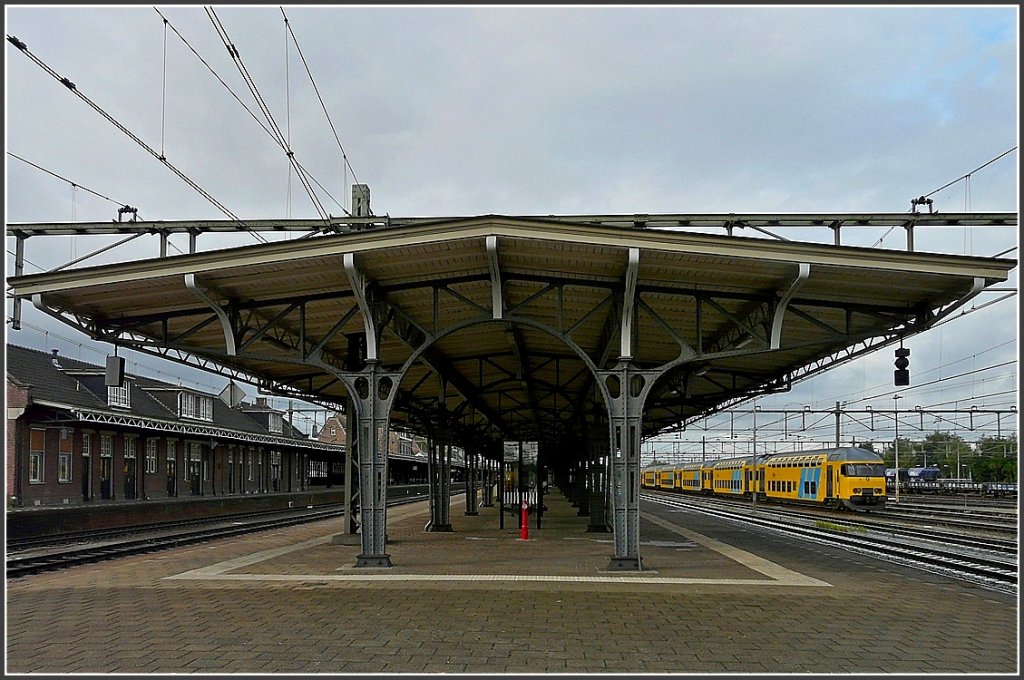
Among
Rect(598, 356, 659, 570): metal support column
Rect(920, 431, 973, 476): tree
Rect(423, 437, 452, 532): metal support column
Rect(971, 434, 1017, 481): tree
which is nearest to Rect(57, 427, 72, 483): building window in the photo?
Rect(423, 437, 452, 532): metal support column

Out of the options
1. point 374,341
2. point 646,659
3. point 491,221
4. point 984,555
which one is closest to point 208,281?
point 374,341

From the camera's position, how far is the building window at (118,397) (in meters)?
38.3

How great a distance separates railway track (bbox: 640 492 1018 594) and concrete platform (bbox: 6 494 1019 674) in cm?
104

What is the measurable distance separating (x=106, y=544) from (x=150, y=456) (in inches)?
753

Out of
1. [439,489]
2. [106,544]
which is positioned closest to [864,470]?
[439,489]

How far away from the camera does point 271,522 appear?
29.3 meters

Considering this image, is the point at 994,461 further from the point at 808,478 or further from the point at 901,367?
the point at 901,367

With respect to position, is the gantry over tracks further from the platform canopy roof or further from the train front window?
the train front window

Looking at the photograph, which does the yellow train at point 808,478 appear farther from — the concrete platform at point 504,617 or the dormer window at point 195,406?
the dormer window at point 195,406

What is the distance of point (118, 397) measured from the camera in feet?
128

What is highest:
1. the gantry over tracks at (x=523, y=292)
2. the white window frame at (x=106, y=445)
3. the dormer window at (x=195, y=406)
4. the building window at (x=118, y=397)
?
the gantry over tracks at (x=523, y=292)

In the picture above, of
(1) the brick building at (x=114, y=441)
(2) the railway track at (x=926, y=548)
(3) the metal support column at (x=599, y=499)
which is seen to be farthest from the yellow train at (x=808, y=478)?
(1) the brick building at (x=114, y=441)

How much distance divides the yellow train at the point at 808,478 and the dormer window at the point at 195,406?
1179 inches

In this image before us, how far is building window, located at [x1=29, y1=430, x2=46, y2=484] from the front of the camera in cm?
3014
